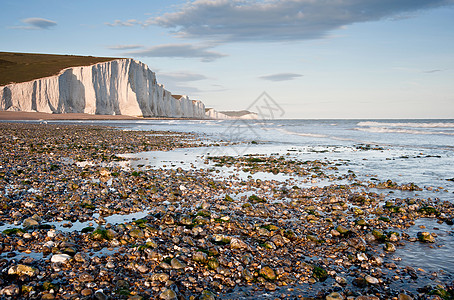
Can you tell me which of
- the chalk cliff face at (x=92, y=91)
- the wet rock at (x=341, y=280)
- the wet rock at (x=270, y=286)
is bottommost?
the wet rock at (x=270, y=286)

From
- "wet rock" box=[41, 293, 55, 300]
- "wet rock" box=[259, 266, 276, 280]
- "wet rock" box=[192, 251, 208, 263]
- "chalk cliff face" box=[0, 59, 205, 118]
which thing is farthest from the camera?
"chalk cliff face" box=[0, 59, 205, 118]

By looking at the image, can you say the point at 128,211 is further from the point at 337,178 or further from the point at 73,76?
the point at 73,76

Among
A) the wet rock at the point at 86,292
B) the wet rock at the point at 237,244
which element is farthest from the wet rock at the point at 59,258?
the wet rock at the point at 237,244

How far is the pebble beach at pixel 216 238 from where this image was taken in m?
3.94

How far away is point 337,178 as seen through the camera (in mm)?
11227

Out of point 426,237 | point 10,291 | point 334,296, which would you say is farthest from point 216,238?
point 426,237

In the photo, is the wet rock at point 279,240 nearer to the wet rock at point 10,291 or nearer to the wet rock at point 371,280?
the wet rock at point 371,280

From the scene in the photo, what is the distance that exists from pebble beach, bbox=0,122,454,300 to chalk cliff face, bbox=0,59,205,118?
8035 cm

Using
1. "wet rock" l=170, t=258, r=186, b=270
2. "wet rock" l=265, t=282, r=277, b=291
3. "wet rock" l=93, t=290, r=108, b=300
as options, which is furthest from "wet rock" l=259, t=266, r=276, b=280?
"wet rock" l=93, t=290, r=108, b=300

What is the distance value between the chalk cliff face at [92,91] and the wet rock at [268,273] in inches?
3471

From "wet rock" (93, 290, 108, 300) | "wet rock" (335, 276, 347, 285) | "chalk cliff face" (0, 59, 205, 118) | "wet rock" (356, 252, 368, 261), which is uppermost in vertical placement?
"chalk cliff face" (0, 59, 205, 118)

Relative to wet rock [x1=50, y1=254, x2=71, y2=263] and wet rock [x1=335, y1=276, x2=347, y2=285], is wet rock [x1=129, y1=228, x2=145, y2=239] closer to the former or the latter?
wet rock [x1=50, y1=254, x2=71, y2=263]

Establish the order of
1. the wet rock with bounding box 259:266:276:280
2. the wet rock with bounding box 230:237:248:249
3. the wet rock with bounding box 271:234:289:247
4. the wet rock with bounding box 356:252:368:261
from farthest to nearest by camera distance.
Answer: the wet rock with bounding box 271:234:289:247 < the wet rock with bounding box 230:237:248:249 < the wet rock with bounding box 356:252:368:261 < the wet rock with bounding box 259:266:276:280

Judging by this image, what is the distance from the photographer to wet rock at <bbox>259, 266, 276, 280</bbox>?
4.19 metres
